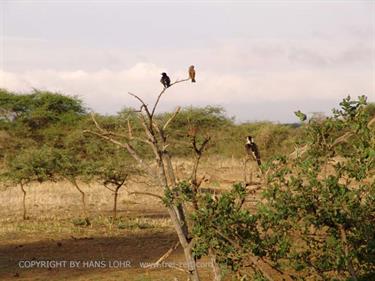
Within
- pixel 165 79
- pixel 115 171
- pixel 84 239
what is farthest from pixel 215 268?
pixel 115 171

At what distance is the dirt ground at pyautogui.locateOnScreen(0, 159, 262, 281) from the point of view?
973cm

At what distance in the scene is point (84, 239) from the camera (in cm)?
1234

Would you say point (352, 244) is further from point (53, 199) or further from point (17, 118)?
point (17, 118)

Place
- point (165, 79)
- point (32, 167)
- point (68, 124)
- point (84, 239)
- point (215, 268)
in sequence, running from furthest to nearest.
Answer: point (68, 124)
point (32, 167)
point (84, 239)
point (165, 79)
point (215, 268)

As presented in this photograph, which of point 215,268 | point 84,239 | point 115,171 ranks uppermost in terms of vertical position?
point 215,268

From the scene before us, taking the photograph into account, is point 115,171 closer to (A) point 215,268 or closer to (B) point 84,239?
(B) point 84,239

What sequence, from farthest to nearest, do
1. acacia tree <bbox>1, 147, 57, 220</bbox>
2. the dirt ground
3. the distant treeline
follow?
the distant treeline → acacia tree <bbox>1, 147, 57, 220</bbox> → the dirt ground

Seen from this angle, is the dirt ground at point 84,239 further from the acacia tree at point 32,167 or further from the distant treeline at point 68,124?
the distant treeline at point 68,124

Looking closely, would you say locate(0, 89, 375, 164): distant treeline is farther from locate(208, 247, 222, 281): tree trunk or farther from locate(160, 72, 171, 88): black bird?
locate(208, 247, 222, 281): tree trunk

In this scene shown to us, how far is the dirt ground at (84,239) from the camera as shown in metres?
9.73

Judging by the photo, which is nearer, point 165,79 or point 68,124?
point 165,79

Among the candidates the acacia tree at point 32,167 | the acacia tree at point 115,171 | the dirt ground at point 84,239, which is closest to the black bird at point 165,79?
the dirt ground at point 84,239

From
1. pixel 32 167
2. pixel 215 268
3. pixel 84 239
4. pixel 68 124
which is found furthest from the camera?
pixel 68 124

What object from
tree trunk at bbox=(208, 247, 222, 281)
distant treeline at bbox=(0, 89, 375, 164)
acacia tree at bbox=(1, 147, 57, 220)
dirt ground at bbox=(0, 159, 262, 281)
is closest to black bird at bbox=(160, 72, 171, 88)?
dirt ground at bbox=(0, 159, 262, 281)
